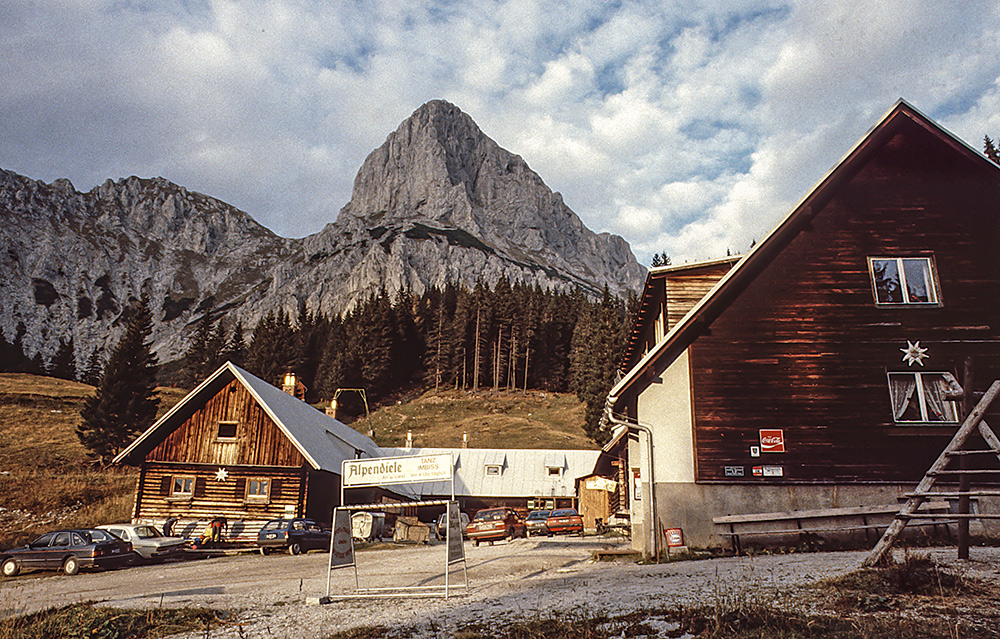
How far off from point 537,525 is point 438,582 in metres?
25.1

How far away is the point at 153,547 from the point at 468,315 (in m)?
84.1

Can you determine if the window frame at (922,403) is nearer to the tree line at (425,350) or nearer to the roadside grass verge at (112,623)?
the roadside grass verge at (112,623)

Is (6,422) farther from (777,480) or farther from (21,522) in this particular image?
(777,480)

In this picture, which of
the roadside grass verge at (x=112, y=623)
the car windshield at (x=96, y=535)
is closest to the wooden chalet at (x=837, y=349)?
the roadside grass verge at (x=112, y=623)

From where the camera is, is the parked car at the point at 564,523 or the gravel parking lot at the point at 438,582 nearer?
the gravel parking lot at the point at 438,582

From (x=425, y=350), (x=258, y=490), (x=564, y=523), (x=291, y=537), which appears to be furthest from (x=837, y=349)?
(x=425, y=350)

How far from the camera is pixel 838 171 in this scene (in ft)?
60.4

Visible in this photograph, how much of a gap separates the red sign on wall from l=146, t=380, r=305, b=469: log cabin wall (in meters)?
Result: 23.1

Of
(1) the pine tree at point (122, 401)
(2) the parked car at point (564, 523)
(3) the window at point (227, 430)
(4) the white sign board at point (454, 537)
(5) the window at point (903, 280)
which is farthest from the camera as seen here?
(1) the pine tree at point (122, 401)

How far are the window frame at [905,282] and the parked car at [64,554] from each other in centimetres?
2599

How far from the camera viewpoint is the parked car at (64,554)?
20.3m

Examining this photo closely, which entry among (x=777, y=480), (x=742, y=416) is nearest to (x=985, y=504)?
(x=777, y=480)

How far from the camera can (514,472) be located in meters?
55.3

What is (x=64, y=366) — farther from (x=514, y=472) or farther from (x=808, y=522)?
(x=808, y=522)
